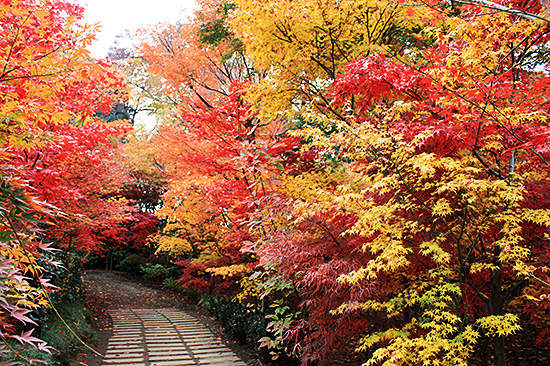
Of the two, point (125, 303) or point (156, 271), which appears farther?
point (156, 271)

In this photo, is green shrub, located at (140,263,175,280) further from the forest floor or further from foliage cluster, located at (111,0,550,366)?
foliage cluster, located at (111,0,550,366)

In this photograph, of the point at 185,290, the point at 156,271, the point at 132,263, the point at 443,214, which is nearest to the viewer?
the point at 443,214

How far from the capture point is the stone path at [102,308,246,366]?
5082mm

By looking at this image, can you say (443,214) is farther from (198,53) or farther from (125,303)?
(125,303)

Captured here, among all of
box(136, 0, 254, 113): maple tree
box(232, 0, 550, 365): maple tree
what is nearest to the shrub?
box(136, 0, 254, 113): maple tree

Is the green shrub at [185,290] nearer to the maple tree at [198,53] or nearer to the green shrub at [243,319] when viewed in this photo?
the green shrub at [243,319]

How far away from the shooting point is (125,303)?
1092 centimetres

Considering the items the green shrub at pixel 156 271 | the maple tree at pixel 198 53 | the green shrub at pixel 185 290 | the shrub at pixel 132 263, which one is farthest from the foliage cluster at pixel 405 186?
the shrub at pixel 132 263

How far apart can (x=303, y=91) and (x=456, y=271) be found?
3760 mm

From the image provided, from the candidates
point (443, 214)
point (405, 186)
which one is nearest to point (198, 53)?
point (405, 186)

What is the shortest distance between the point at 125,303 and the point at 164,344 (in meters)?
5.90

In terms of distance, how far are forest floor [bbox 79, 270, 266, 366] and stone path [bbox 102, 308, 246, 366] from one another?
0.16 meters

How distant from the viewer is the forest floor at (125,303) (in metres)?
5.81

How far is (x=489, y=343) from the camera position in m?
4.38
